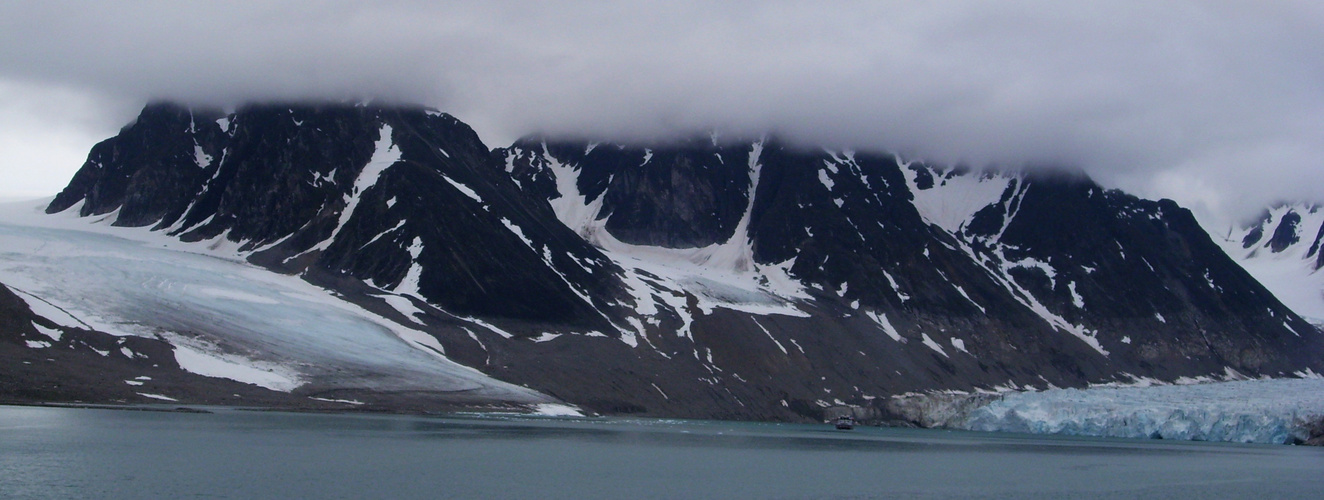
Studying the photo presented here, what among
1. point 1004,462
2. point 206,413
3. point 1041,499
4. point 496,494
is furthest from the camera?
point 206,413

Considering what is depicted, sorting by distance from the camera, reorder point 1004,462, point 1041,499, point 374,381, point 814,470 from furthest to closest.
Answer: point 374,381
point 1004,462
point 814,470
point 1041,499

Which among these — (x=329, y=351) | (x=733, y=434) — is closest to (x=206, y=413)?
(x=329, y=351)

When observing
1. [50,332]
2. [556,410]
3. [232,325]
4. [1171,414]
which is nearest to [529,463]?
[556,410]

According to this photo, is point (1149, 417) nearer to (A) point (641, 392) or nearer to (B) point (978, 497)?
(A) point (641, 392)

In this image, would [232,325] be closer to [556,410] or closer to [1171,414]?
[556,410]

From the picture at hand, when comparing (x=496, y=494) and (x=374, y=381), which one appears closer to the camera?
(x=496, y=494)

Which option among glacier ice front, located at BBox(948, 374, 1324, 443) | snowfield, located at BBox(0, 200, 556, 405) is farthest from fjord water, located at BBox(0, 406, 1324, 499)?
snowfield, located at BBox(0, 200, 556, 405)

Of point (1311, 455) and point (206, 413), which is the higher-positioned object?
point (1311, 455)
